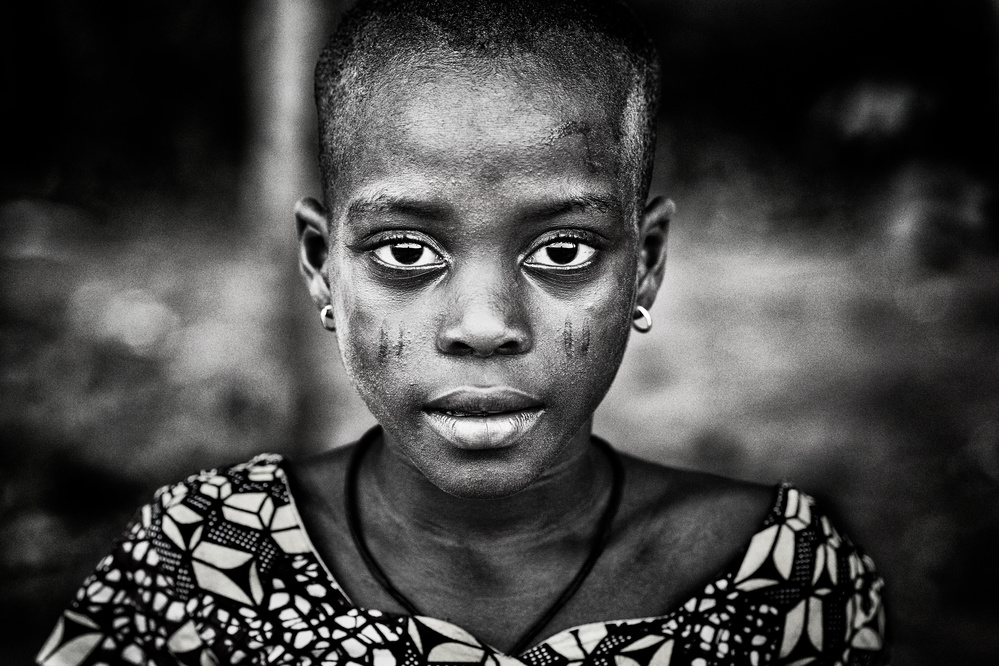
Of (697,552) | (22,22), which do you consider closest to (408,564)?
(697,552)

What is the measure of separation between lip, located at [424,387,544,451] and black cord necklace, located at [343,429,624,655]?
1.40 ft

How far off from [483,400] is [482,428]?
41mm

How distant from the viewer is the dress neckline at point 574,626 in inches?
67.6

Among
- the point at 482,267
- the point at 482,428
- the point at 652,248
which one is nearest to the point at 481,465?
the point at 482,428

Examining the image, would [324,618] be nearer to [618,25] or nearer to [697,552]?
[697,552]

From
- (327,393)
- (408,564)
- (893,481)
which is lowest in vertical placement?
(408,564)

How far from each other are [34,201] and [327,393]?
893mm

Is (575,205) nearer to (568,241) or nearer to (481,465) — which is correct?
(568,241)

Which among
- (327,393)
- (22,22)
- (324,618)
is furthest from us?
(327,393)

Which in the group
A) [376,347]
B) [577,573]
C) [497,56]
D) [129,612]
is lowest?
[129,612]

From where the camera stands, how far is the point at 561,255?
1573mm

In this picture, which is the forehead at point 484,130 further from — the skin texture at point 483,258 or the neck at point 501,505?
the neck at point 501,505

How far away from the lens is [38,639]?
265cm

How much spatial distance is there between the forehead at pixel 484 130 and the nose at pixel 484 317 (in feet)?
0.44
